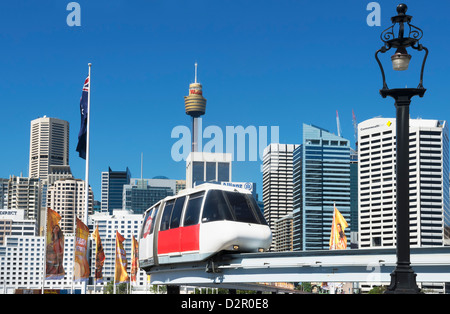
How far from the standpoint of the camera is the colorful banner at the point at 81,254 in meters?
45.3

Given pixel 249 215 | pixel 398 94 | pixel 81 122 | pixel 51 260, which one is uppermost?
pixel 81 122

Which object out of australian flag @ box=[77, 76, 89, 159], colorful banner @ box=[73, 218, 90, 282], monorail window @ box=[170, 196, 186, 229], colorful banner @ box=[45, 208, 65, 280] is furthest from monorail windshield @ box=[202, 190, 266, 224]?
australian flag @ box=[77, 76, 89, 159]

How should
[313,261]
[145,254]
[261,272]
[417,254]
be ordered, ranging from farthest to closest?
1. [145,254]
2. [261,272]
3. [313,261]
4. [417,254]

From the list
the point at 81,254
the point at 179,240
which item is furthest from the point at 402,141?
the point at 81,254

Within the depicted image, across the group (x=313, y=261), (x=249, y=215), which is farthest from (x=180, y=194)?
(x=313, y=261)

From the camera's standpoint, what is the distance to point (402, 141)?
1506 cm

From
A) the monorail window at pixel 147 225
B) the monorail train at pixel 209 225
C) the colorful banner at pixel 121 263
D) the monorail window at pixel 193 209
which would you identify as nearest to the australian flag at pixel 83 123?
the monorail window at pixel 147 225

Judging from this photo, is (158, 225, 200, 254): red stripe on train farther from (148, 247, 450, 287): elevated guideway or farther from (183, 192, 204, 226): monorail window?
(148, 247, 450, 287): elevated guideway

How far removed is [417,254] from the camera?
22.5 metres

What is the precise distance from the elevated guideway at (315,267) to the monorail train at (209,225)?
75 cm

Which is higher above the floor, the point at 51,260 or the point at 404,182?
the point at 404,182

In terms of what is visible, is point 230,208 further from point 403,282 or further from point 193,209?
point 403,282
